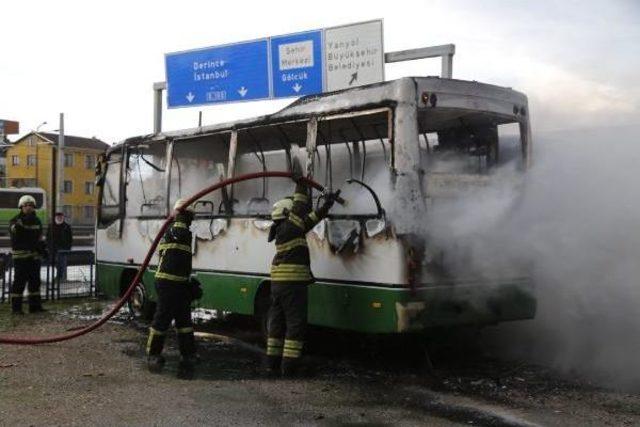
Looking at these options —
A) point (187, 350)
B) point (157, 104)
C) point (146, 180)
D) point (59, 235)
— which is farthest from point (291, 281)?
point (59, 235)

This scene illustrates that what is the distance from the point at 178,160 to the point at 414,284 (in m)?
4.30

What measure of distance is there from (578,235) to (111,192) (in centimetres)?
688

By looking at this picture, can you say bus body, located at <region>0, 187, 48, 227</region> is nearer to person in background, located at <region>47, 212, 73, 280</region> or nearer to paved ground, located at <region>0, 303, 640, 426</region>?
person in background, located at <region>47, 212, 73, 280</region>

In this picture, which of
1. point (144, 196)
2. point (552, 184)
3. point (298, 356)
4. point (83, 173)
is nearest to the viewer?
point (298, 356)

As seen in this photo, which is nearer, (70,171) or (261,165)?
(261,165)

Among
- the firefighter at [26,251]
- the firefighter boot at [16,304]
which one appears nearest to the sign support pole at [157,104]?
the firefighter at [26,251]

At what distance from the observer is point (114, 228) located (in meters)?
10.5

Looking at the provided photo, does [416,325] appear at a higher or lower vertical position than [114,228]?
lower

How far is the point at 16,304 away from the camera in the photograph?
35.5ft

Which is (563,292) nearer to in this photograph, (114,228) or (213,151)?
(213,151)

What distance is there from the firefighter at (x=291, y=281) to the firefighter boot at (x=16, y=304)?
5.63 meters

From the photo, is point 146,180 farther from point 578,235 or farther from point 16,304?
point 578,235

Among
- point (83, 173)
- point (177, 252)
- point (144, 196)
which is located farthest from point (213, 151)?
point (83, 173)

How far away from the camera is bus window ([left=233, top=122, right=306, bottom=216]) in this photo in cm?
810
